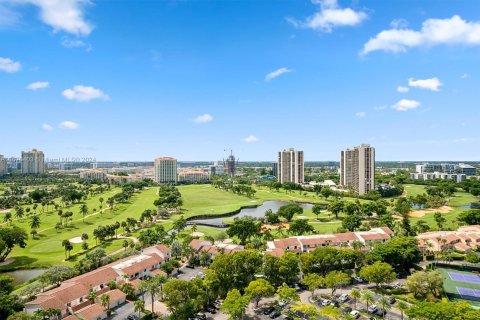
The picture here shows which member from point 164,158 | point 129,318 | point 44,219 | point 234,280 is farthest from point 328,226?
point 164,158

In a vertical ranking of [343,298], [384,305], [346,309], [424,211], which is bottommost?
[346,309]

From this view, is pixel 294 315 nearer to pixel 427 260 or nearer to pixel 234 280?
pixel 234 280

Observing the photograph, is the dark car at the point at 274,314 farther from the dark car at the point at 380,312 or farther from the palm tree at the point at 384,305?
the palm tree at the point at 384,305

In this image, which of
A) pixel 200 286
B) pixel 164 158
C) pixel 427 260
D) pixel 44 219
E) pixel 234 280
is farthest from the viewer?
pixel 164 158

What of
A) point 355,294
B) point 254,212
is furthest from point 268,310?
point 254,212

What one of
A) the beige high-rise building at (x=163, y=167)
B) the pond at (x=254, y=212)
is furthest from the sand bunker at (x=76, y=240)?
the beige high-rise building at (x=163, y=167)

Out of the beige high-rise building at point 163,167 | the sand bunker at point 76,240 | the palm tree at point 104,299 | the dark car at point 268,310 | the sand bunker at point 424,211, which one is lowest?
the sand bunker at point 76,240

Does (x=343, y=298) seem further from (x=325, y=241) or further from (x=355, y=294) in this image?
(x=325, y=241)
